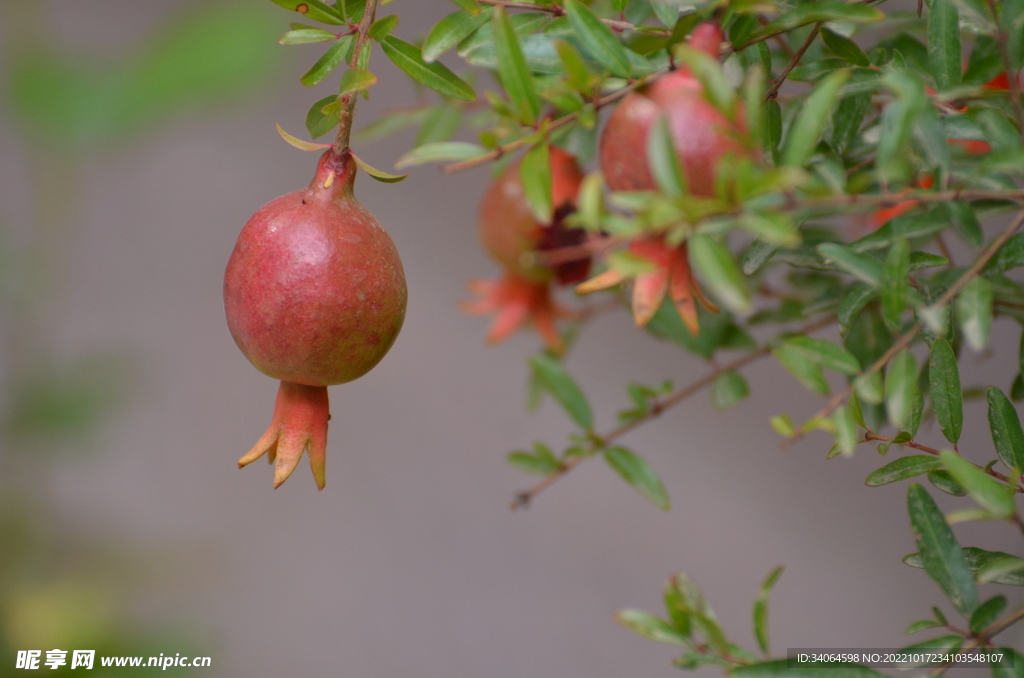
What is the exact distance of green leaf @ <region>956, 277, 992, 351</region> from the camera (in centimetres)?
31

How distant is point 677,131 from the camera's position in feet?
1.02

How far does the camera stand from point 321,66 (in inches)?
15.4

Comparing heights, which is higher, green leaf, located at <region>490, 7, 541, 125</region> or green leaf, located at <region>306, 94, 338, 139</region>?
green leaf, located at <region>306, 94, 338, 139</region>

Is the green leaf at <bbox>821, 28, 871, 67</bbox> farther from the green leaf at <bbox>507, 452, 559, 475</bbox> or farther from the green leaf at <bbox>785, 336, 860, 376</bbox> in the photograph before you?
the green leaf at <bbox>507, 452, 559, 475</bbox>

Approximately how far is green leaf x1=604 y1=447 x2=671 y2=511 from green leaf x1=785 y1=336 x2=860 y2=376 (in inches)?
7.7

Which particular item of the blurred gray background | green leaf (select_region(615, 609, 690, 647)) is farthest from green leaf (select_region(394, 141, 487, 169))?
the blurred gray background

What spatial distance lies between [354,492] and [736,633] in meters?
0.66

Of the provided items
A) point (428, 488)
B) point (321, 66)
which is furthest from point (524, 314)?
point (428, 488)

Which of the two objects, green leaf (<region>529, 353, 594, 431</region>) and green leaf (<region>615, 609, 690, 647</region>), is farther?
green leaf (<region>529, 353, 594, 431</region>)

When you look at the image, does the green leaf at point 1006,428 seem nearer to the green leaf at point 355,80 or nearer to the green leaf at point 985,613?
the green leaf at point 985,613

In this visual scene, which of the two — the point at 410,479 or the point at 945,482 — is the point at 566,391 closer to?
the point at 945,482

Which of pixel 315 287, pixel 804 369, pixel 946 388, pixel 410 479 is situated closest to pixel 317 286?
pixel 315 287

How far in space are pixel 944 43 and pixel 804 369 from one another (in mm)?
197

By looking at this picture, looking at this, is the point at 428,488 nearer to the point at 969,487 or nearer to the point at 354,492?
the point at 354,492
